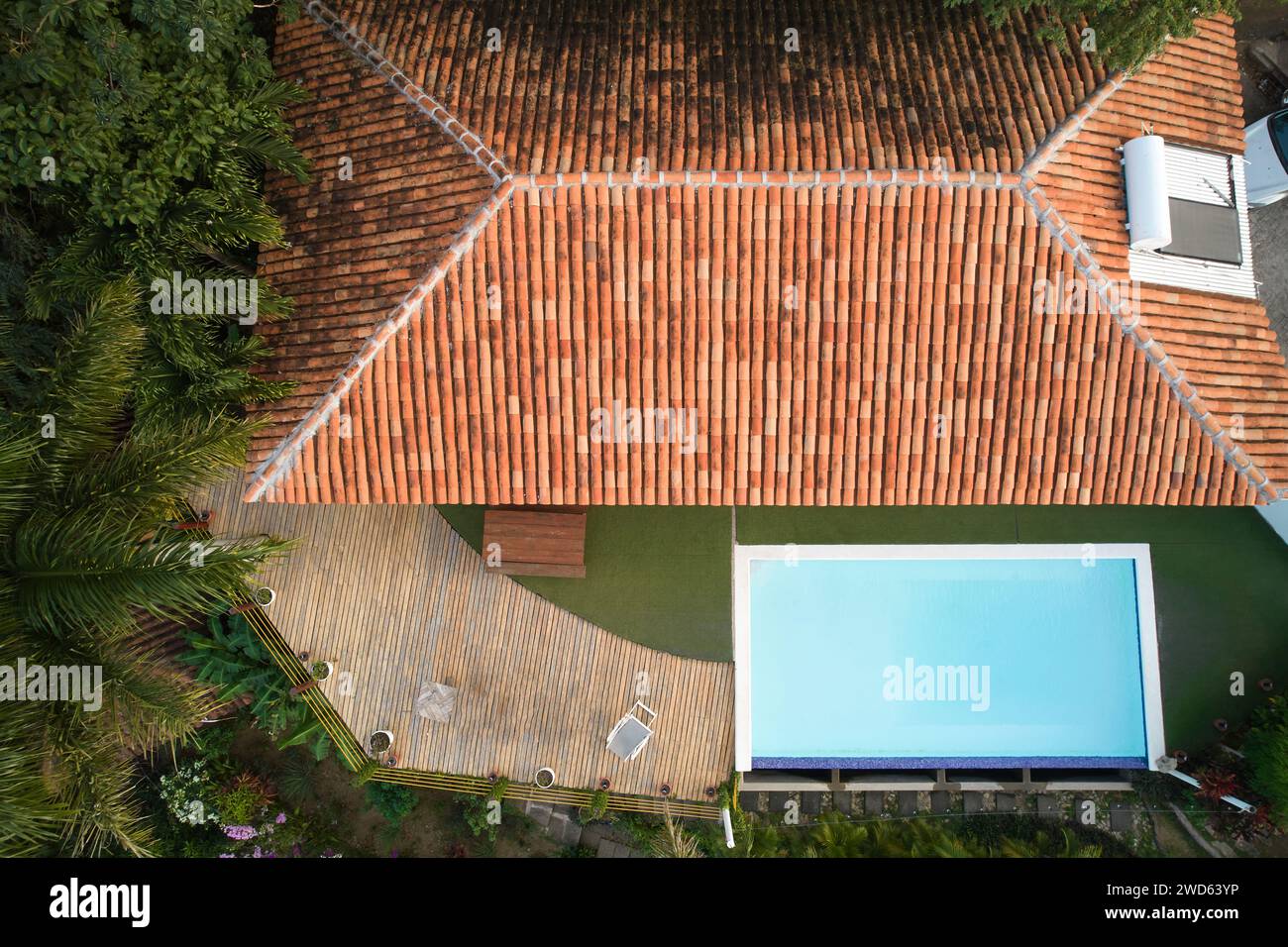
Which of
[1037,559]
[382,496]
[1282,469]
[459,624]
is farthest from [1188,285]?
[459,624]

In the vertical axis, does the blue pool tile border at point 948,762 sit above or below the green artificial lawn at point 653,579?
below

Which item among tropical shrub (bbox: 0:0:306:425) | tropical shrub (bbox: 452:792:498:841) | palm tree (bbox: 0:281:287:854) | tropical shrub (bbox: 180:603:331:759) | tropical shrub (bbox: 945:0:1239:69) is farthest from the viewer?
tropical shrub (bbox: 452:792:498:841)

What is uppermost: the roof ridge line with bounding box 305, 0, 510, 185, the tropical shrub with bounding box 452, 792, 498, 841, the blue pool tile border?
the roof ridge line with bounding box 305, 0, 510, 185

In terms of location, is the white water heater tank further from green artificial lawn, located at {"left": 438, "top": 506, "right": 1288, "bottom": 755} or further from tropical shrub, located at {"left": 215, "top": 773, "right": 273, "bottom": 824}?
tropical shrub, located at {"left": 215, "top": 773, "right": 273, "bottom": 824}

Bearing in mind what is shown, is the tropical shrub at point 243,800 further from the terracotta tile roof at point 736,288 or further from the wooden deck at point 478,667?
the terracotta tile roof at point 736,288

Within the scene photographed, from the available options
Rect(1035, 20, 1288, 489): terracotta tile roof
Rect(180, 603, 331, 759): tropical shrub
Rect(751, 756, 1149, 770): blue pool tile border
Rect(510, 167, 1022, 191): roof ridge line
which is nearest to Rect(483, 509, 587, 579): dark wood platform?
Rect(180, 603, 331, 759): tropical shrub

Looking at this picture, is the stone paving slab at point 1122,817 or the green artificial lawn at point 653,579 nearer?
the green artificial lawn at point 653,579

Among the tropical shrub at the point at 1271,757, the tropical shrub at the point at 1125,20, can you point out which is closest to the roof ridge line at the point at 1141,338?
the tropical shrub at the point at 1125,20
